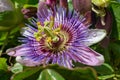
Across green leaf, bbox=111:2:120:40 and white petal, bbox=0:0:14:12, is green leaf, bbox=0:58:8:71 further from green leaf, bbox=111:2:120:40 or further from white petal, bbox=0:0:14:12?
green leaf, bbox=111:2:120:40

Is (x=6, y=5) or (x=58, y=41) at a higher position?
(x=6, y=5)

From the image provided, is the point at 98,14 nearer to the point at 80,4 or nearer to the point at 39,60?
the point at 80,4

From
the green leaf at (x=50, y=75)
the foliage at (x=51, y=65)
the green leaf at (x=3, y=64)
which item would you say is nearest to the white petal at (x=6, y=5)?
the foliage at (x=51, y=65)

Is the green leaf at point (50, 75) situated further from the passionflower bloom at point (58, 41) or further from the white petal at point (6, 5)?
the white petal at point (6, 5)

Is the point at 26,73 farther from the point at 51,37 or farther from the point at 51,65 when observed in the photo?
the point at 51,37

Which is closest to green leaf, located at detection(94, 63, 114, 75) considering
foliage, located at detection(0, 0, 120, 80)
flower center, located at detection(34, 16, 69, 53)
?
foliage, located at detection(0, 0, 120, 80)

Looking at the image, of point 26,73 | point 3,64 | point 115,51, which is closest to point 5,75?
point 3,64
